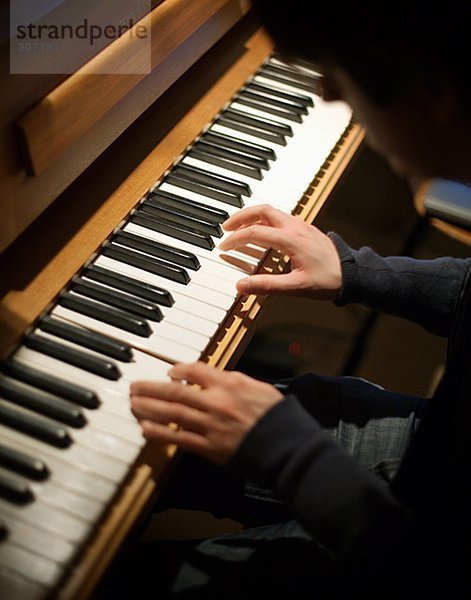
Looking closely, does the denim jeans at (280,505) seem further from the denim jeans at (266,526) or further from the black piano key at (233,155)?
the black piano key at (233,155)

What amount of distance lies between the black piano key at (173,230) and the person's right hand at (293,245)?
34 mm

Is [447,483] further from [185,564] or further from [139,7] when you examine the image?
[139,7]

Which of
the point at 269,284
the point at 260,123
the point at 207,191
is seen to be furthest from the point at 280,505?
the point at 260,123

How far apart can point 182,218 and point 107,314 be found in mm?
281

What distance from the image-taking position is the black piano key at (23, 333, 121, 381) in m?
1.02

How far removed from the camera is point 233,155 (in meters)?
1.45

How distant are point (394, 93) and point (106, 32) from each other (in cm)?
54

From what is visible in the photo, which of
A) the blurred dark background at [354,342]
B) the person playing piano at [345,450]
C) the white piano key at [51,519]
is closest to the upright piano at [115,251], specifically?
the white piano key at [51,519]

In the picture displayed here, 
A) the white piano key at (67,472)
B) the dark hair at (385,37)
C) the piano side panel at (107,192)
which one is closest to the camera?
the dark hair at (385,37)

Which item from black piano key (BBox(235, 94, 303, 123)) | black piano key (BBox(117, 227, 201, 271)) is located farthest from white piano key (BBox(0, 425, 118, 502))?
black piano key (BBox(235, 94, 303, 123))

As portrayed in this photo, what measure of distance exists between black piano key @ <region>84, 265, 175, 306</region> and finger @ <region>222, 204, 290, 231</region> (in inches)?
8.3

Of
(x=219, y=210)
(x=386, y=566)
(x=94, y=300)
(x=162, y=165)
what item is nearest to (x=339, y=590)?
(x=386, y=566)

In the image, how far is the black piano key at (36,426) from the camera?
0.93 m

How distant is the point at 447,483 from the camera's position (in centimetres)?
93
